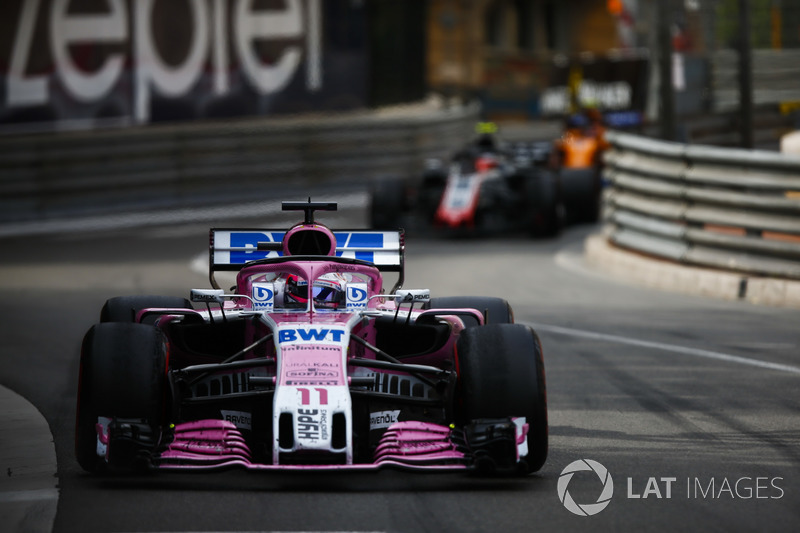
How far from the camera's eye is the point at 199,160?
83.6 feet

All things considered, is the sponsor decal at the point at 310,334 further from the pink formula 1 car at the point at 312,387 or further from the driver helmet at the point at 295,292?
the driver helmet at the point at 295,292

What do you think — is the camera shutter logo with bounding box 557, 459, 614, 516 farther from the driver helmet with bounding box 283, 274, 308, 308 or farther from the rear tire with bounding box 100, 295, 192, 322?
the rear tire with bounding box 100, 295, 192, 322

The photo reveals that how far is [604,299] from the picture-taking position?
48.0 feet

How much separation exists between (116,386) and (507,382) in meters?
1.84

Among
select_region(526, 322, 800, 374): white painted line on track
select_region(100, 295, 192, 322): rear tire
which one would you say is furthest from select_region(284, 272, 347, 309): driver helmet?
select_region(526, 322, 800, 374): white painted line on track

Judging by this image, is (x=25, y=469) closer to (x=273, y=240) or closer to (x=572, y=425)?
(x=273, y=240)

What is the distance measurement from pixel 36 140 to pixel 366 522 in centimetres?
1795

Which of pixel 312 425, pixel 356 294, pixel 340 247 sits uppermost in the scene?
pixel 340 247

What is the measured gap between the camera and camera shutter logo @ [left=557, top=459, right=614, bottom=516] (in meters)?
6.82

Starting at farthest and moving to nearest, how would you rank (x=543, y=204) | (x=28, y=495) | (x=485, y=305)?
(x=543, y=204), (x=485, y=305), (x=28, y=495)

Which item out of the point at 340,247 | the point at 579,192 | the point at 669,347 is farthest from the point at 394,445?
the point at 579,192

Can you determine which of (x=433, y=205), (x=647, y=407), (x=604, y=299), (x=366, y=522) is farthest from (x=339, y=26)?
(x=366, y=522)

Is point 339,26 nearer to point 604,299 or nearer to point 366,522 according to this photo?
point 604,299

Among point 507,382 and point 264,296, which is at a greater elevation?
point 264,296
